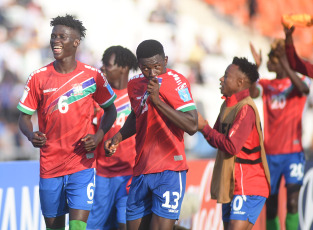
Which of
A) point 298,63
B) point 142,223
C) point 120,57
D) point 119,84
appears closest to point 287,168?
point 298,63

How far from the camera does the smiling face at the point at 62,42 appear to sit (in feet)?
17.6

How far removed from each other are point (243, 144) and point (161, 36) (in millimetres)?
9148

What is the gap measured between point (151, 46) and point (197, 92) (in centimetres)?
957

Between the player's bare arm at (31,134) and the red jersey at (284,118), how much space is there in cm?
386

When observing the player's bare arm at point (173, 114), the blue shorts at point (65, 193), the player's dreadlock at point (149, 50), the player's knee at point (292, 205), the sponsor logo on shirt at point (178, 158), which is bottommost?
the player's knee at point (292, 205)

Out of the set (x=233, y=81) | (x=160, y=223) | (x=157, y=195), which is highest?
(x=233, y=81)

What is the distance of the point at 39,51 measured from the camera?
1127 cm

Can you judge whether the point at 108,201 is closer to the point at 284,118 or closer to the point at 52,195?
the point at 52,195

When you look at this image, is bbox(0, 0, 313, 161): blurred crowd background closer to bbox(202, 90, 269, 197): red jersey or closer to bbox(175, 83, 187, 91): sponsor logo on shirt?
bbox(202, 90, 269, 197): red jersey

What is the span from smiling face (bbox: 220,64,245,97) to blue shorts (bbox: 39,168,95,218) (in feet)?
5.62

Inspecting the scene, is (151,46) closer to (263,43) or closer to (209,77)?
(209,77)

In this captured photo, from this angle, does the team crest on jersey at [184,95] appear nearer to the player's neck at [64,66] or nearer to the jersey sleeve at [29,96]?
the player's neck at [64,66]

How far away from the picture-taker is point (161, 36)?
46.9 feet

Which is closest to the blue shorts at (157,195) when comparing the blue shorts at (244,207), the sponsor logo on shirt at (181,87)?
the sponsor logo on shirt at (181,87)
